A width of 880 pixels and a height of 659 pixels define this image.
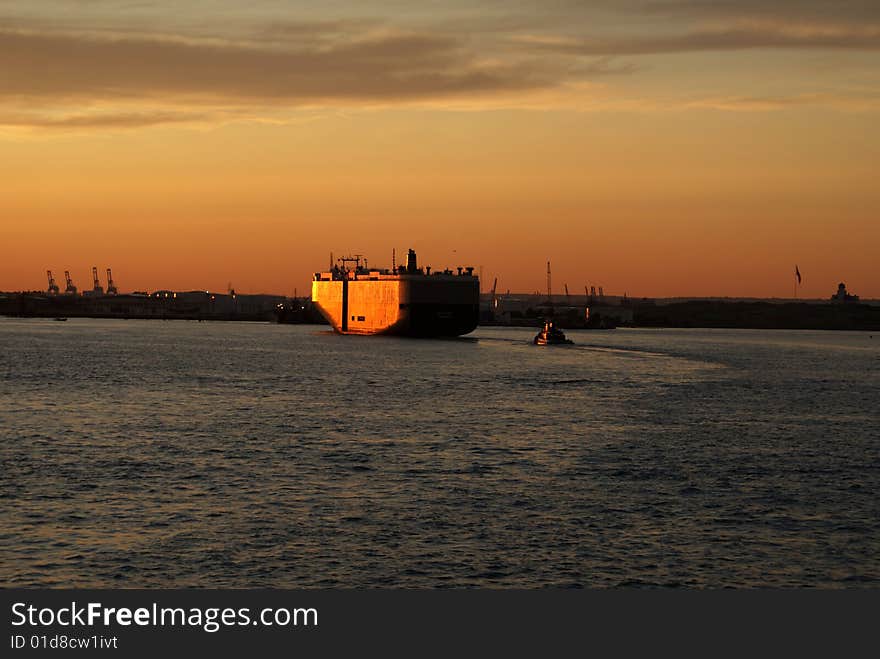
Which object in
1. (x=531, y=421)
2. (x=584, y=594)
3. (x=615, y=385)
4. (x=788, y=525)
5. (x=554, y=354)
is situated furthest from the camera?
(x=554, y=354)

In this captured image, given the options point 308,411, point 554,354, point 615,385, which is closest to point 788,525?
point 308,411

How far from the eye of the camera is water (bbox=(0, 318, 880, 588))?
1060 inches

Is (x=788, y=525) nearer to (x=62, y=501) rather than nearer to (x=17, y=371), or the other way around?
(x=62, y=501)

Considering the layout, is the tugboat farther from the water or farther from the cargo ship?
the water

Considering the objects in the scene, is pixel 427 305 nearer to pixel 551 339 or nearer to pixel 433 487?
pixel 551 339

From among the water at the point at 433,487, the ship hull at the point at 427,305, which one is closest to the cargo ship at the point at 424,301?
the ship hull at the point at 427,305

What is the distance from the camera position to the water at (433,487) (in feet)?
88.3

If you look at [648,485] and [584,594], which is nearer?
[584,594]

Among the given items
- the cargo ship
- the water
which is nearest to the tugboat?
the cargo ship

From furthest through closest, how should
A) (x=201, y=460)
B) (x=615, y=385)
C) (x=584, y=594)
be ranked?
(x=615, y=385) → (x=201, y=460) → (x=584, y=594)

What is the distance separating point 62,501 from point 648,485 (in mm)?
19154

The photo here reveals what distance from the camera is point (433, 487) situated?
124ft

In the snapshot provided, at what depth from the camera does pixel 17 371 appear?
99375 mm

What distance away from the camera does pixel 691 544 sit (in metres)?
29.8
